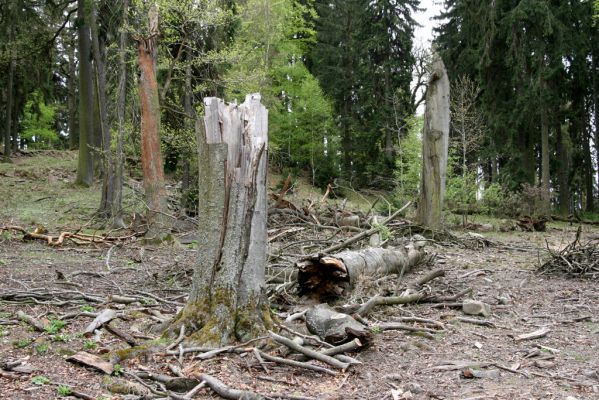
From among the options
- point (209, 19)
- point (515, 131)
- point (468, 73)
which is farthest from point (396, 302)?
point (468, 73)

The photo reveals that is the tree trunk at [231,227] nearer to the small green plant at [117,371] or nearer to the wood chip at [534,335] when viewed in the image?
the small green plant at [117,371]

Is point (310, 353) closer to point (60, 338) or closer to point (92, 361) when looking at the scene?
point (92, 361)

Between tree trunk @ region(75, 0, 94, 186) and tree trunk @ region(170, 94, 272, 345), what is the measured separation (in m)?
17.0

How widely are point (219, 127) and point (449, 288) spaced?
422 centimetres

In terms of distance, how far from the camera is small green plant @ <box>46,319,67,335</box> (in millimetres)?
5297

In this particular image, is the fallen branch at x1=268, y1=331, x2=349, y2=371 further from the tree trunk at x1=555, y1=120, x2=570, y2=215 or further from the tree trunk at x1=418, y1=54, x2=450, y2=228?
the tree trunk at x1=555, y1=120, x2=570, y2=215

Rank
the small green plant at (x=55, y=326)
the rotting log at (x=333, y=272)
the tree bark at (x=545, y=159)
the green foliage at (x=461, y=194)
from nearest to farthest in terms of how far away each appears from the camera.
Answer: the small green plant at (x=55, y=326)
the rotting log at (x=333, y=272)
the green foliage at (x=461, y=194)
the tree bark at (x=545, y=159)

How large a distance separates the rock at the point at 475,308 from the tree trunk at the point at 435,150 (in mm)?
5932

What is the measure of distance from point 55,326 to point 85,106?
17641 millimetres

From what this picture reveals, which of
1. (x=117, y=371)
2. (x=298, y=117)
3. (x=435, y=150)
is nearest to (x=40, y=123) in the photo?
(x=298, y=117)

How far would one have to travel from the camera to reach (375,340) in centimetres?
534

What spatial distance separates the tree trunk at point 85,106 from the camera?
21.2 m

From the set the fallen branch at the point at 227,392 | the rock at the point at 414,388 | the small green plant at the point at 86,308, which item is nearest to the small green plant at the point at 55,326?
the small green plant at the point at 86,308

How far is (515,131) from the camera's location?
2614 centimetres
